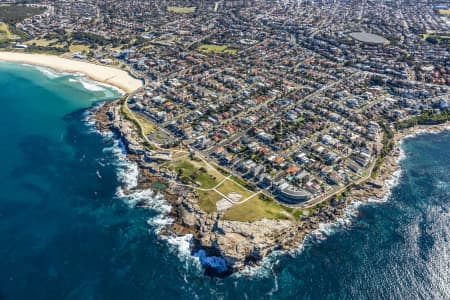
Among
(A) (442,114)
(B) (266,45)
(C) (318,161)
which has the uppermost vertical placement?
(B) (266,45)

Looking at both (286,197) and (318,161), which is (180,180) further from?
(318,161)

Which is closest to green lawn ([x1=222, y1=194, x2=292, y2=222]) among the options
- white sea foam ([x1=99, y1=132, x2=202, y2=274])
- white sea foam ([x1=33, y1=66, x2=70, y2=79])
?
white sea foam ([x1=99, y1=132, x2=202, y2=274])

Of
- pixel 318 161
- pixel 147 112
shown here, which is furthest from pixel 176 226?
pixel 147 112

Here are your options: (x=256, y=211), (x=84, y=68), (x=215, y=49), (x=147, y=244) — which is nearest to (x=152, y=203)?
(x=147, y=244)

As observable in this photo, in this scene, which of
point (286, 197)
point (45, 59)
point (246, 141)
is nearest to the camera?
point (286, 197)

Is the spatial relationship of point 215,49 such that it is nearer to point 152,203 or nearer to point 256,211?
point 152,203

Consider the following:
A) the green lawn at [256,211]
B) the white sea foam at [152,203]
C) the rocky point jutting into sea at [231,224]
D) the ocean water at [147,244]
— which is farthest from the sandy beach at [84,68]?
the green lawn at [256,211]
